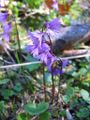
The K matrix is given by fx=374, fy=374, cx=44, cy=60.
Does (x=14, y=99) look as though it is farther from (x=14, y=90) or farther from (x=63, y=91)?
(x=63, y=91)

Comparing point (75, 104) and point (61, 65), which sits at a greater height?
point (61, 65)

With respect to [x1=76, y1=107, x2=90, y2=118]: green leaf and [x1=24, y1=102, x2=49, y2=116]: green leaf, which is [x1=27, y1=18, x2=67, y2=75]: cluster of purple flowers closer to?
[x1=24, y1=102, x2=49, y2=116]: green leaf

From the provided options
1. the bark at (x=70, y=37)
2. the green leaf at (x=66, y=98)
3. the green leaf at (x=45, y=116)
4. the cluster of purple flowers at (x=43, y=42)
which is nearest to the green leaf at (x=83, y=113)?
the green leaf at (x=66, y=98)

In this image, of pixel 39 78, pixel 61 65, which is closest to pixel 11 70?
pixel 39 78

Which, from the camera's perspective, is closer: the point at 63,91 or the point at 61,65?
the point at 61,65

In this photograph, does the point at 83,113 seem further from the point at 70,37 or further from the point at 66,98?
the point at 70,37

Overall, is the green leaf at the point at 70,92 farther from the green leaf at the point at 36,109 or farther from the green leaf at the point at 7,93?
the green leaf at the point at 7,93

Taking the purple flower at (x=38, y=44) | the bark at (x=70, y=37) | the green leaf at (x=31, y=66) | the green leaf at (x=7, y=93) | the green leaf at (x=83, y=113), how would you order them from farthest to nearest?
the bark at (x=70, y=37) → the green leaf at (x=31, y=66) → the green leaf at (x=7, y=93) → the green leaf at (x=83, y=113) → the purple flower at (x=38, y=44)

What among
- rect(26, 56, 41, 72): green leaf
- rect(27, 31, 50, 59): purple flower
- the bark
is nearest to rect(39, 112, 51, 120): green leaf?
rect(27, 31, 50, 59): purple flower
